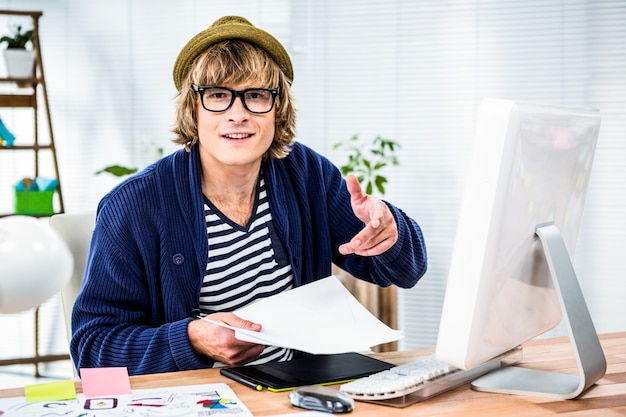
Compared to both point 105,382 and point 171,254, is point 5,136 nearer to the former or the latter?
point 171,254

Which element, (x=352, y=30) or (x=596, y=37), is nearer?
(x=596, y=37)

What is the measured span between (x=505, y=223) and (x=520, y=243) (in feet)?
0.29

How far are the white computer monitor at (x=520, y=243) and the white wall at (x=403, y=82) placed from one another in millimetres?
2515

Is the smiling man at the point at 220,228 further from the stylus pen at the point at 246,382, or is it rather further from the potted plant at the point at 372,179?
the potted plant at the point at 372,179

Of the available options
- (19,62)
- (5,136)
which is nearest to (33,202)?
(5,136)

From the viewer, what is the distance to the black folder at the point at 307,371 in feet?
3.95

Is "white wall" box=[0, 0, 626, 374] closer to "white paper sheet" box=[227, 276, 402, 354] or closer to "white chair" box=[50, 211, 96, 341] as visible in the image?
"white chair" box=[50, 211, 96, 341]

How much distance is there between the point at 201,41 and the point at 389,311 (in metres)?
1.99

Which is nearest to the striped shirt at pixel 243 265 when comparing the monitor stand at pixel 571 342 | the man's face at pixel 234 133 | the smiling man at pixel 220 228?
the smiling man at pixel 220 228

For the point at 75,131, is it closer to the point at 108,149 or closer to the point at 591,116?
the point at 108,149

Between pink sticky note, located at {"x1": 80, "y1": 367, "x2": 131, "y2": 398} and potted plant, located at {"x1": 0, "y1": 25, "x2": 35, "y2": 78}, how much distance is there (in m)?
2.87

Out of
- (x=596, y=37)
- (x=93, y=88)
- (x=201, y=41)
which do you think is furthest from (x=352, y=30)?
(x=201, y=41)

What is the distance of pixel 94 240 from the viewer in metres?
1.50

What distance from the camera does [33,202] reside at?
142 inches
